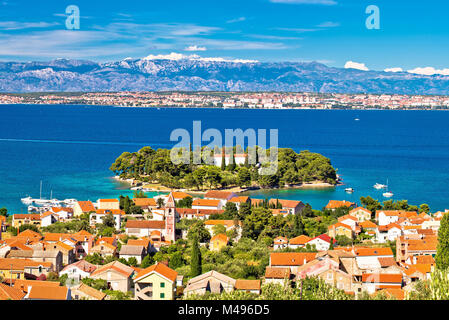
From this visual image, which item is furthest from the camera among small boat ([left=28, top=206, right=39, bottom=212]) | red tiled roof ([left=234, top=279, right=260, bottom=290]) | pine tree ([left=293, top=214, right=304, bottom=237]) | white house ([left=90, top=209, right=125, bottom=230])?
small boat ([left=28, top=206, right=39, bottom=212])

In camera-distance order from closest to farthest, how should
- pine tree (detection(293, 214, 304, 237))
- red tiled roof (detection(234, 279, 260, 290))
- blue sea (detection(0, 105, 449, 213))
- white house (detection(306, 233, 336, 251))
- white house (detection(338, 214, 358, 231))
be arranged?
1. red tiled roof (detection(234, 279, 260, 290))
2. white house (detection(306, 233, 336, 251))
3. pine tree (detection(293, 214, 304, 237))
4. white house (detection(338, 214, 358, 231))
5. blue sea (detection(0, 105, 449, 213))

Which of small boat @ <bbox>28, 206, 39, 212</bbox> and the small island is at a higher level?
the small island

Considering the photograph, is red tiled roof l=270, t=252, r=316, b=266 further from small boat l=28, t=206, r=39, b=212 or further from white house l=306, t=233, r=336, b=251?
small boat l=28, t=206, r=39, b=212

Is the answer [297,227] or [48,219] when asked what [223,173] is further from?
[297,227]

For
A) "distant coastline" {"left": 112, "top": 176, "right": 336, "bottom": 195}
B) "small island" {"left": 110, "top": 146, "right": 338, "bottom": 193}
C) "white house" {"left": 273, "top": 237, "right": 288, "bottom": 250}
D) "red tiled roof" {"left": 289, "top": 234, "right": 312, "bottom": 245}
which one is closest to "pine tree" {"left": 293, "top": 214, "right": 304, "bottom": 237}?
"red tiled roof" {"left": 289, "top": 234, "right": 312, "bottom": 245}

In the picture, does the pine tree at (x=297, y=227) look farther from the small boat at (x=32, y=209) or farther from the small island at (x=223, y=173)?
the small boat at (x=32, y=209)

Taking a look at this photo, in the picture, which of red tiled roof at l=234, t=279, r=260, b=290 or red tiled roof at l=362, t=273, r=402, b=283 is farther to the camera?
red tiled roof at l=362, t=273, r=402, b=283

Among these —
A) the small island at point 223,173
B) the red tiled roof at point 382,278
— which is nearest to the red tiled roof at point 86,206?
the small island at point 223,173
